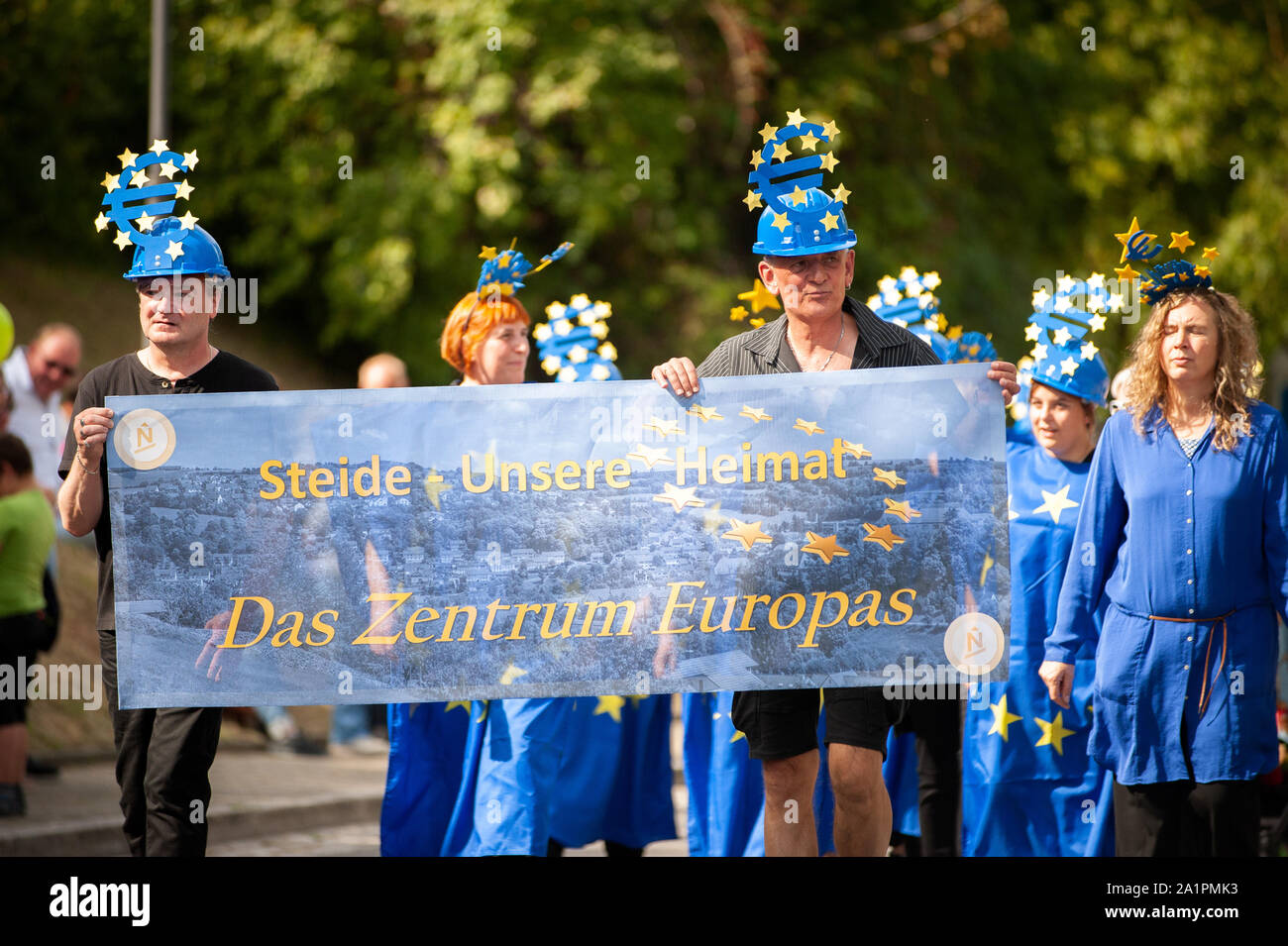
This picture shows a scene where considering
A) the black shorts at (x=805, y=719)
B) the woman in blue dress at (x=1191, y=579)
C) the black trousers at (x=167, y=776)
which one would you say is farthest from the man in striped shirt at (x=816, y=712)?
the black trousers at (x=167, y=776)

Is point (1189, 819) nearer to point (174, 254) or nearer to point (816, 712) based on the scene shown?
point (816, 712)

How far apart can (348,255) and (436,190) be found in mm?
1126

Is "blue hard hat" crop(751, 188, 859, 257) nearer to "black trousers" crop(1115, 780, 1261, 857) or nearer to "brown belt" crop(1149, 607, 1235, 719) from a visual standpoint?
"brown belt" crop(1149, 607, 1235, 719)

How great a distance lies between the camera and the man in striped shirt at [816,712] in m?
4.96

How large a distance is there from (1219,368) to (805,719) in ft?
5.50

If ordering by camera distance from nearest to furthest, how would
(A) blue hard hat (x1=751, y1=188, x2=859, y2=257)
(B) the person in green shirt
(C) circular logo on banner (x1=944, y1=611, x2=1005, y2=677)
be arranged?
(C) circular logo on banner (x1=944, y1=611, x2=1005, y2=677), (A) blue hard hat (x1=751, y1=188, x2=859, y2=257), (B) the person in green shirt

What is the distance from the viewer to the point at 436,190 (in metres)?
13.9

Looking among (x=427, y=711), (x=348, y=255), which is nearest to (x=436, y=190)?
(x=348, y=255)

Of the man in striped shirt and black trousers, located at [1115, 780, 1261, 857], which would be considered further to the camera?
the man in striped shirt

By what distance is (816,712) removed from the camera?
200 inches

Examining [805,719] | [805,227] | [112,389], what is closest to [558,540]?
[805,719]

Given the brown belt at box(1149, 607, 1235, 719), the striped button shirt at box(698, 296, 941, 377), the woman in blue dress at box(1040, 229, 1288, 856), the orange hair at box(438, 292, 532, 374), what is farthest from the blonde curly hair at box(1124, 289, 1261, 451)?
the orange hair at box(438, 292, 532, 374)

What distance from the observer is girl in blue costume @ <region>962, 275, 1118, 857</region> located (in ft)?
19.2

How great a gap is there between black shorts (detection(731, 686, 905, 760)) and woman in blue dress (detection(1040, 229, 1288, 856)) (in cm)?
69
